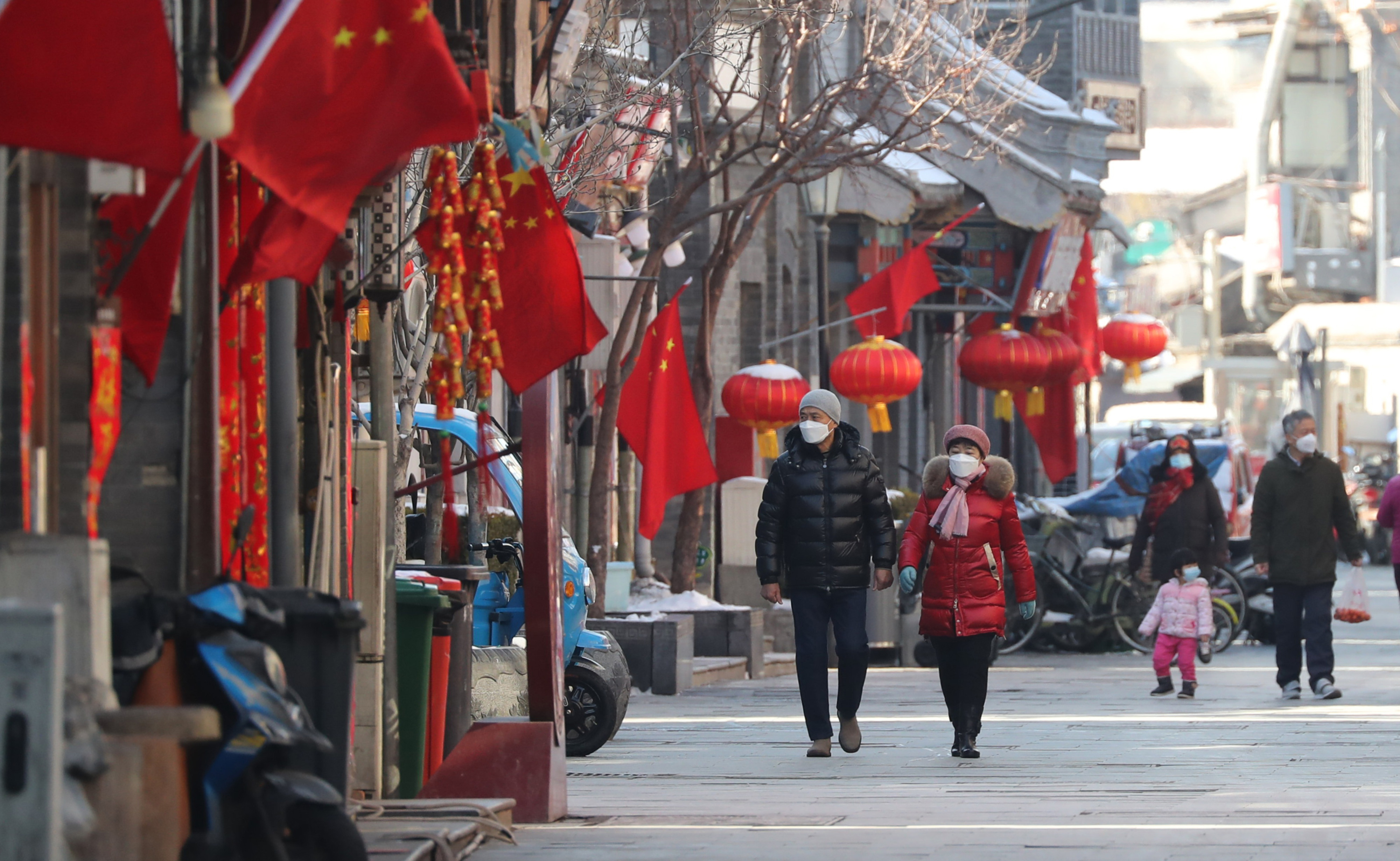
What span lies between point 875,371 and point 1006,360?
4196mm

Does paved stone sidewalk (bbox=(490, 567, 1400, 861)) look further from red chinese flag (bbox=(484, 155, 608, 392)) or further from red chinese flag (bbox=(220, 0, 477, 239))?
red chinese flag (bbox=(220, 0, 477, 239))

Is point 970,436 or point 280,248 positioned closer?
point 280,248

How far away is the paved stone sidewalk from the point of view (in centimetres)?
810

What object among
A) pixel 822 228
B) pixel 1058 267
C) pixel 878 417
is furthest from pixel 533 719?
pixel 1058 267

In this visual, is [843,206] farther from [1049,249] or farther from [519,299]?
[519,299]

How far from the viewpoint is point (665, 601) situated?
19438mm

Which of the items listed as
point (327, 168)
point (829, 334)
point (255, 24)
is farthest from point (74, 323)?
point (829, 334)

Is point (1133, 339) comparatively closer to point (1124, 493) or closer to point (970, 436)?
point (1124, 493)

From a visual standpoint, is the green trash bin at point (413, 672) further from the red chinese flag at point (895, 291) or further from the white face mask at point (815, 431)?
the red chinese flag at point (895, 291)

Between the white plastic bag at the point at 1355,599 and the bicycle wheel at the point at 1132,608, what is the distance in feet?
15.6

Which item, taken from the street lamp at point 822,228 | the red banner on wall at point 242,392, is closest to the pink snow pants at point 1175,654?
the street lamp at point 822,228

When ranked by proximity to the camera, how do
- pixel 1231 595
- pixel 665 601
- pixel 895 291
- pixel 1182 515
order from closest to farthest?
1. pixel 665 601
2. pixel 1182 515
3. pixel 1231 595
4. pixel 895 291

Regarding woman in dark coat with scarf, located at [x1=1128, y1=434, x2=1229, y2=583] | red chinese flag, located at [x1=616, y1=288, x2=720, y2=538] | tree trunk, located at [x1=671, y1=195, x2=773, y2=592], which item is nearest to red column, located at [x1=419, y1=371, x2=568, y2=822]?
red chinese flag, located at [x1=616, y1=288, x2=720, y2=538]

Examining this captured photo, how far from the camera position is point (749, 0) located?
20984mm
